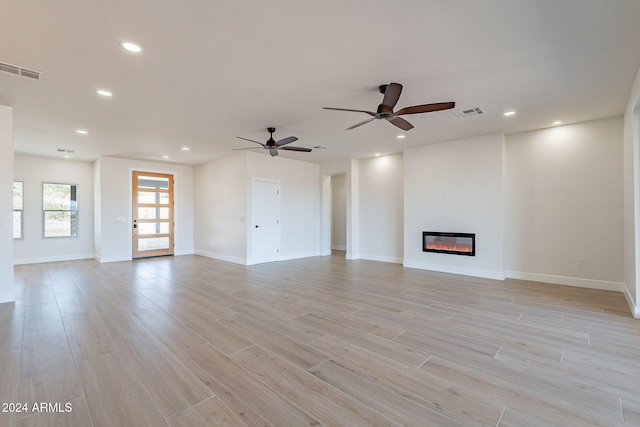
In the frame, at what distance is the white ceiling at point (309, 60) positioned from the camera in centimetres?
225

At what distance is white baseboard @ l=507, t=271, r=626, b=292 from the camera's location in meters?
4.68

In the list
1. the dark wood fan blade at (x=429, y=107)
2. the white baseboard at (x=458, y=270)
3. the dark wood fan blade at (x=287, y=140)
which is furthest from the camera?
the white baseboard at (x=458, y=270)

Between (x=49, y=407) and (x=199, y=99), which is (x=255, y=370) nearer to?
(x=49, y=407)

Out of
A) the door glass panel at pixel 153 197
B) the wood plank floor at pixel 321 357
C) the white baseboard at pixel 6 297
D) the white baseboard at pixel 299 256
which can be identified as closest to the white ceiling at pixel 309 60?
the white baseboard at pixel 6 297

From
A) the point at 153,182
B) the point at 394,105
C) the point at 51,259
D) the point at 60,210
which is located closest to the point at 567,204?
the point at 394,105

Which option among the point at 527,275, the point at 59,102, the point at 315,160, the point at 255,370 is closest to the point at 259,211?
the point at 315,160

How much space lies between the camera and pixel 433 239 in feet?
20.8

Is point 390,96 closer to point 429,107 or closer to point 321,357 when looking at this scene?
point 429,107

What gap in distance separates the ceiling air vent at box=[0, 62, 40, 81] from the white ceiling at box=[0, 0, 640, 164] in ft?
0.31

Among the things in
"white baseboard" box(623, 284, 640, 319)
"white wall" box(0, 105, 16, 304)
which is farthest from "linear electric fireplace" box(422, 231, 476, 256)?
"white wall" box(0, 105, 16, 304)

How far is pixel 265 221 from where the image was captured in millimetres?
7473

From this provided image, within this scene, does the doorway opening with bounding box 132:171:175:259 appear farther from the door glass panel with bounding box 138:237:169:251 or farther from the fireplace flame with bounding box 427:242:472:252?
the fireplace flame with bounding box 427:242:472:252

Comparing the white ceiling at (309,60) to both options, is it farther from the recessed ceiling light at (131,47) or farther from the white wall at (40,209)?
the white wall at (40,209)

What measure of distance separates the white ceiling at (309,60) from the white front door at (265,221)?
253 cm
